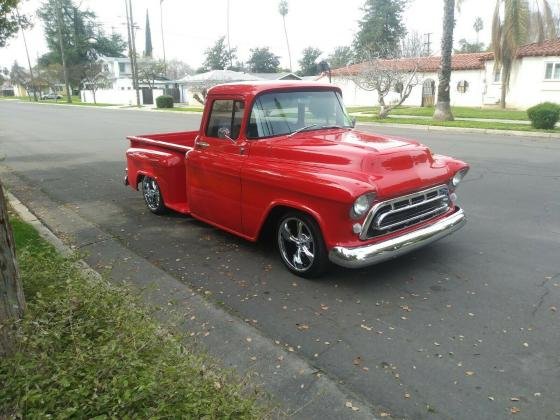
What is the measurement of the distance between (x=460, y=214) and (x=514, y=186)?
3.84 metres

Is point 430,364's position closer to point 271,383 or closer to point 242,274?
point 271,383

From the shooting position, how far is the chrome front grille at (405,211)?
4.26 meters

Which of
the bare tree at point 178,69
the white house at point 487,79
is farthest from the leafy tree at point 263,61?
the white house at point 487,79

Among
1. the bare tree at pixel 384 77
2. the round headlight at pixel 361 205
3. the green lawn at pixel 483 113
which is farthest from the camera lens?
the bare tree at pixel 384 77

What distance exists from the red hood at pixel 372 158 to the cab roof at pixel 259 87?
22.9 inches

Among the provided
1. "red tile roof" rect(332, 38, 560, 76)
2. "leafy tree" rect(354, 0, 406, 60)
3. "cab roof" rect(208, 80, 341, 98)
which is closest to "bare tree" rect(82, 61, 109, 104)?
"leafy tree" rect(354, 0, 406, 60)

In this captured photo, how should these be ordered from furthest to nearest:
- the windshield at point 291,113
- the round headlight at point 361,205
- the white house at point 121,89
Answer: the white house at point 121,89 < the windshield at point 291,113 < the round headlight at point 361,205

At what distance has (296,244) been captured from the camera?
4742mm

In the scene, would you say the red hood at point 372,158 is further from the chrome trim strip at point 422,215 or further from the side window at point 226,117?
the side window at point 226,117

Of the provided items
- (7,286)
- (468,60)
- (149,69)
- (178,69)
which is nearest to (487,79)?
(468,60)

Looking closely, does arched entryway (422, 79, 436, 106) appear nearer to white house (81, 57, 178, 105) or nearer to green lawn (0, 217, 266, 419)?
white house (81, 57, 178, 105)

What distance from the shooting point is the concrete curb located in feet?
9.45

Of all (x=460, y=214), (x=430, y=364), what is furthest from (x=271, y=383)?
(x=460, y=214)

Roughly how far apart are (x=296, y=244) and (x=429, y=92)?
33.6 metres
